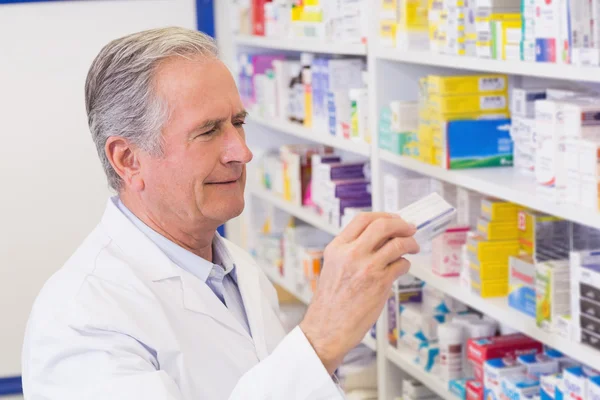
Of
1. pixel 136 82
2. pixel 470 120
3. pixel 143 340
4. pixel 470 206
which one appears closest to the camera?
pixel 143 340

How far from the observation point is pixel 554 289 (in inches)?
93.9

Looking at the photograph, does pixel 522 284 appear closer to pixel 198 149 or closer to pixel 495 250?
pixel 495 250

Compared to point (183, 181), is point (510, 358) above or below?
below

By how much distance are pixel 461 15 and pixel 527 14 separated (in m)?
0.33

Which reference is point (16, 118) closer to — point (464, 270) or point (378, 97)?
point (378, 97)

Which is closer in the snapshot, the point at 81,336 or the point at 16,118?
the point at 81,336

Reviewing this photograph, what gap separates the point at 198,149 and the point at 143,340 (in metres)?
0.41

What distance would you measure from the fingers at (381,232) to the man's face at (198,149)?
31cm

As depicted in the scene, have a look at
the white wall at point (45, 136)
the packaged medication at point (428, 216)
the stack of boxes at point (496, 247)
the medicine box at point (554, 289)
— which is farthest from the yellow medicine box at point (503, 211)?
the white wall at point (45, 136)

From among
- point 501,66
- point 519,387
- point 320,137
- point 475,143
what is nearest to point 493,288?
point 519,387

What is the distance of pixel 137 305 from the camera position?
1844mm

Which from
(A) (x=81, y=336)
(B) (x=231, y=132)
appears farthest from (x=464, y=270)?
(A) (x=81, y=336)

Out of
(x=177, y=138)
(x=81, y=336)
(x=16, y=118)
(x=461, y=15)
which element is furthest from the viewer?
(x=16, y=118)

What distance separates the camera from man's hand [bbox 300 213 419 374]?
5.79 feet
